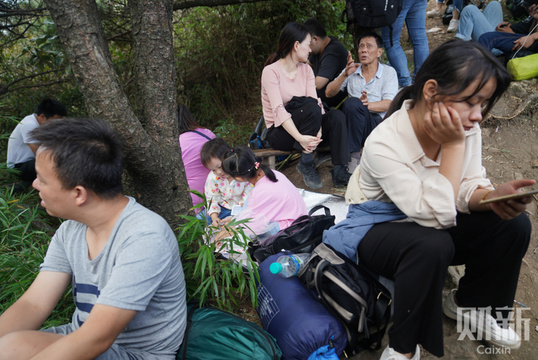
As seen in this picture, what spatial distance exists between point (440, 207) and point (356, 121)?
209 centimetres

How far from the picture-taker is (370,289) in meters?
1.87

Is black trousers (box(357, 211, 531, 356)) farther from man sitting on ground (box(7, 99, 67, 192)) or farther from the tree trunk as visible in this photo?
man sitting on ground (box(7, 99, 67, 192))

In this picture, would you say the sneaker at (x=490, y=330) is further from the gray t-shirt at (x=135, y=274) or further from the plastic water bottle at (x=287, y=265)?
the gray t-shirt at (x=135, y=274)

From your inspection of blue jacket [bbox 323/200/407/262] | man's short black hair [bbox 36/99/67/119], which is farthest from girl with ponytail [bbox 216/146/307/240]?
man's short black hair [bbox 36/99/67/119]

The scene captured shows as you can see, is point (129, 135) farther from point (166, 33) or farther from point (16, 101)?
point (16, 101)

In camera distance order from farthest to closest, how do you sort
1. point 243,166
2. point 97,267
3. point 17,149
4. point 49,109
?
point 17,149
point 49,109
point 243,166
point 97,267

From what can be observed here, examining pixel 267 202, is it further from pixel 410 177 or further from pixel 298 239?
pixel 410 177

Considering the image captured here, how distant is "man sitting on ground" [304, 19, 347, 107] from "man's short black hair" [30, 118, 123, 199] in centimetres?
301

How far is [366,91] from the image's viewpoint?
12.5 feet

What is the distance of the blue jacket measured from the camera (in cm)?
187

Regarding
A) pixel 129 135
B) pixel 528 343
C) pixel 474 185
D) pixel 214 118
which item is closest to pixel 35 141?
pixel 129 135

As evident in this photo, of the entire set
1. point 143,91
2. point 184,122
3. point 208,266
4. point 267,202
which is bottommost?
point 267,202

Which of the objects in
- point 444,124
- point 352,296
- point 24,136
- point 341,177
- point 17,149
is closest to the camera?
point 444,124

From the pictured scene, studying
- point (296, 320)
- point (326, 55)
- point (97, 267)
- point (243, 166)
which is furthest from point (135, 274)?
point (326, 55)
